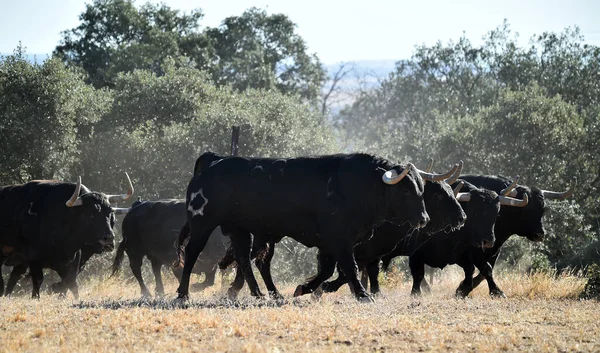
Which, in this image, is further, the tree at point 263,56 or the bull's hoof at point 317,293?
the tree at point 263,56

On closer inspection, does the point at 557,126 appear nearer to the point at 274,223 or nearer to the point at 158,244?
the point at 158,244

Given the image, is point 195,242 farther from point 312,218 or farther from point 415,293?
point 415,293

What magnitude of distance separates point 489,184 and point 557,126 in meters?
17.8

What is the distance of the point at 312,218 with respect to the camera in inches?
603

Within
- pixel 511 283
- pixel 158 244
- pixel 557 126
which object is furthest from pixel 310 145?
pixel 511 283

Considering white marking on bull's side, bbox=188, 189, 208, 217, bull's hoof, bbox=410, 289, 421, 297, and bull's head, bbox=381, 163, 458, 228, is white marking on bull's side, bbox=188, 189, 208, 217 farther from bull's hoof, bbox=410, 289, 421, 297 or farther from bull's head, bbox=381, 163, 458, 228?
bull's hoof, bbox=410, 289, 421, 297

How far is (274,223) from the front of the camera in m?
15.4

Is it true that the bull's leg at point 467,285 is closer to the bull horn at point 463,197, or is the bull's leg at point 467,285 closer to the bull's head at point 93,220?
the bull horn at point 463,197

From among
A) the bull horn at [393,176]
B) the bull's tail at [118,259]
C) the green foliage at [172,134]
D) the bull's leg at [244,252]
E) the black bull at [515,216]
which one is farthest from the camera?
the green foliage at [172,134]

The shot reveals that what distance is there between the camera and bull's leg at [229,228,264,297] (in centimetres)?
1598

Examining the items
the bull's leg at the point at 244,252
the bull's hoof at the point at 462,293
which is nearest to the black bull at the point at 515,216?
the bull's hoof at the point at 462,293

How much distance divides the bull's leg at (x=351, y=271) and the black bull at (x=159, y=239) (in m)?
7.96

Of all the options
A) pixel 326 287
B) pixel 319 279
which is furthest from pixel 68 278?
pixel 319 279

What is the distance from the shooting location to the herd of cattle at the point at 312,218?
1516cm
